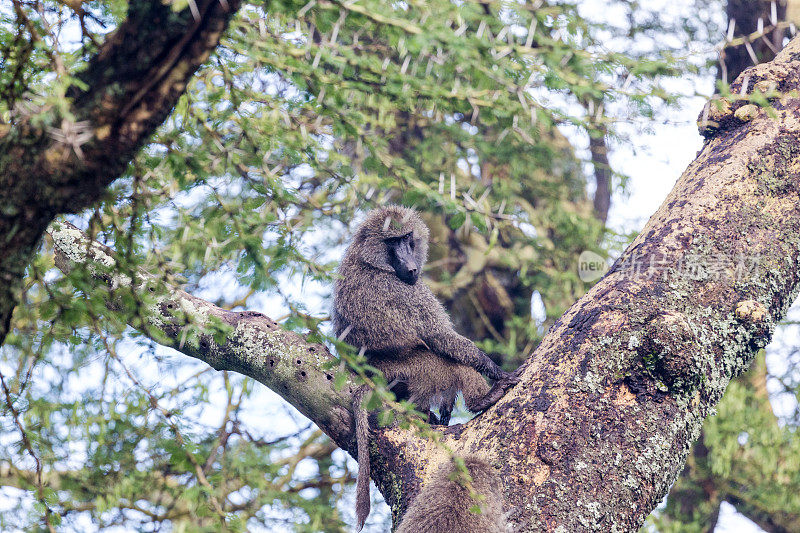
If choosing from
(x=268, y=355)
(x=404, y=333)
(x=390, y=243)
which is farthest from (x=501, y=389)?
(x=390, y=243)

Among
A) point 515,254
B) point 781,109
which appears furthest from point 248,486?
point 781,109

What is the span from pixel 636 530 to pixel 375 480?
1.37m

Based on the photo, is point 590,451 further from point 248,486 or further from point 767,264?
point 248,486

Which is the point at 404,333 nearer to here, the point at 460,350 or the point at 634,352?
the point at 460,350

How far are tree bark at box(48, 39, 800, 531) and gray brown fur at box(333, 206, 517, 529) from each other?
0.80 meters

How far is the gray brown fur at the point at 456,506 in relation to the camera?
297 centimetres

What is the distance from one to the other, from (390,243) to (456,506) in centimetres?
240

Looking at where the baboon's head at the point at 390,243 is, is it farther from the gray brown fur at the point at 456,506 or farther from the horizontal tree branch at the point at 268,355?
the gray brown fur at the point at 456,506

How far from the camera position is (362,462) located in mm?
3619

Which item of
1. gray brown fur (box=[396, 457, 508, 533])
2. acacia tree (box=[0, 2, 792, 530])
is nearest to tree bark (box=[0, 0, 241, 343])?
acacia tree (box=[0, 2, 792, 530])

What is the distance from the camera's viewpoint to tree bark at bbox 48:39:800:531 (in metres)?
3.01

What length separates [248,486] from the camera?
21.9 feet

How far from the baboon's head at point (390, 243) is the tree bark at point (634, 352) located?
1304 millimetres

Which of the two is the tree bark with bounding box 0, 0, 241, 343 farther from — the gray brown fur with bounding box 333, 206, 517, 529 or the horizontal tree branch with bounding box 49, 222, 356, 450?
the gray brown fur with bounding box 333, 206, 517, 529
